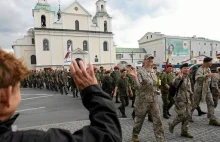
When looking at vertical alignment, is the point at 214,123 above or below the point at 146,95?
below

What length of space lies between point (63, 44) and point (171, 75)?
125 feet

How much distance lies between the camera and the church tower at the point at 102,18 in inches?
1866

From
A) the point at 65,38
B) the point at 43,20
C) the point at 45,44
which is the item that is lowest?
the point at 45,44

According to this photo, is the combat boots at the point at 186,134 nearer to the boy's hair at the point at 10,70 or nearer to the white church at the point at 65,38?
the boy's hair at the point at 10,70

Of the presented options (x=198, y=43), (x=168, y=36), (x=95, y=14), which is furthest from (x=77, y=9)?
(x=198, y=43)

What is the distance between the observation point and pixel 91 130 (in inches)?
43.2

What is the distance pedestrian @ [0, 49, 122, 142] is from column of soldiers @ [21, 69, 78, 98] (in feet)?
36.0

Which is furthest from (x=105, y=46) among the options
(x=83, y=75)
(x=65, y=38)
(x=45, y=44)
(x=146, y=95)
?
(x=83, y=75)

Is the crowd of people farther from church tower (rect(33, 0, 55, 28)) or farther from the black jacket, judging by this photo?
church tower (rect(33, 0, 55, 28))

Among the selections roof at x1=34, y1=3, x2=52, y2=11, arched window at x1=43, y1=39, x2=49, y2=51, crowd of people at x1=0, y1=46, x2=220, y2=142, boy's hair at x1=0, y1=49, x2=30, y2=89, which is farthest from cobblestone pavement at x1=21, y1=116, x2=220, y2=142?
roof at x1=34, y1=3, x2=52, y2=11

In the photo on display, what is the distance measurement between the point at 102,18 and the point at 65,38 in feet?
35.3

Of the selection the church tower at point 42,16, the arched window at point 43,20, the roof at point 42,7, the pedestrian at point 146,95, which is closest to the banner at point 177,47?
the church tower at point 42,16

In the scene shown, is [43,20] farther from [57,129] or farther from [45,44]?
[57,129]

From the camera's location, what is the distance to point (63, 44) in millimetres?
43188
